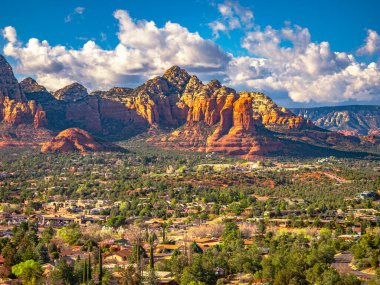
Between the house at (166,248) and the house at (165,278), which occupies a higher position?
the house at (166,248)

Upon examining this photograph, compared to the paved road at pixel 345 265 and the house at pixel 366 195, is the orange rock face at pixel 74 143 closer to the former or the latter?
the house at pixel 366 195

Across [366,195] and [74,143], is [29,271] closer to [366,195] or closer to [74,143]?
[366,195]

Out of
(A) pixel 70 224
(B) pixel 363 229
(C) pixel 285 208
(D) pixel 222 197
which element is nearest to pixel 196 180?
(D) pixel 222 197

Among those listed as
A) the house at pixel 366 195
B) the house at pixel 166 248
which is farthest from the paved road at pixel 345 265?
the house at pixel 366 195

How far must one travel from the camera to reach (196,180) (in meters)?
135

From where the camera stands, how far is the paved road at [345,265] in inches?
2103

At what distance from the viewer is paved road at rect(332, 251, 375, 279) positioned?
5341 cm

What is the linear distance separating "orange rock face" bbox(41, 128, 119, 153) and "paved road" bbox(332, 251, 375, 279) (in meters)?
136

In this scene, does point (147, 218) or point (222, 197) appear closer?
point (147, 218)

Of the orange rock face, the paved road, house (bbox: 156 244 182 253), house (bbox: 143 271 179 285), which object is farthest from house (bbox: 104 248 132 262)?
the orange rock face

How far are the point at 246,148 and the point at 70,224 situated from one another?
11271 cm

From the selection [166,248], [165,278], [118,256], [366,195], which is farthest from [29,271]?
[366,195]

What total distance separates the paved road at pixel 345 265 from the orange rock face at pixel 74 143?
136 metres

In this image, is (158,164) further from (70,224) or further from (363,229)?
(363,229)
